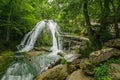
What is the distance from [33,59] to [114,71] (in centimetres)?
850

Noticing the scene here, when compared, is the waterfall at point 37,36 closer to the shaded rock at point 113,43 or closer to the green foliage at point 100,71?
the shaded rock at point 113,43

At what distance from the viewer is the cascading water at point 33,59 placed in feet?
40.0

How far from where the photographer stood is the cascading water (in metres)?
12.2

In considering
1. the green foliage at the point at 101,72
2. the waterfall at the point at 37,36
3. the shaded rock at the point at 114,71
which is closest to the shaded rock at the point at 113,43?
the shaded rock at the point at 114,71

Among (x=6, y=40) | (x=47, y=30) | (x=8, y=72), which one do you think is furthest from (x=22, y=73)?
(x=47, y=30)

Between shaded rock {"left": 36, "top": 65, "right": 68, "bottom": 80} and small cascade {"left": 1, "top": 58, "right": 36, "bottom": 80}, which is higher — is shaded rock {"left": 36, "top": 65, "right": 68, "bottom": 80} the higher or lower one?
the higher one

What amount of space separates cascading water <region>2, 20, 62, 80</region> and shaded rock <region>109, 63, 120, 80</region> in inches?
208

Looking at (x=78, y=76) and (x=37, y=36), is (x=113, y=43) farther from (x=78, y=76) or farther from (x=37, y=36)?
(x=37, y=36)

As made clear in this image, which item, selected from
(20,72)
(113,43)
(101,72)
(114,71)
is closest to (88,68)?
(101,72)

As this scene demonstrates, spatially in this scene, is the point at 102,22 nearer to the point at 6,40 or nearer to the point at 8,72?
the point at 8,72

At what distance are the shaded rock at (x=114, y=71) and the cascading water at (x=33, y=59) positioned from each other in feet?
17.4

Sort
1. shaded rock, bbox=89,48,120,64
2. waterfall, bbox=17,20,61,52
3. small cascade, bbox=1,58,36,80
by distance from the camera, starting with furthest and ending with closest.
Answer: waterfall, bbox=17,20,61,52 < small cascade, bbox=1,58,36,80 < shaded rock, bbox=89,48,120,64

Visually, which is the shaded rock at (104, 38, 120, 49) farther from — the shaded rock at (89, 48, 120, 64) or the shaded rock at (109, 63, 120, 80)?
the shaded rock at (109, 63, 120, 80)

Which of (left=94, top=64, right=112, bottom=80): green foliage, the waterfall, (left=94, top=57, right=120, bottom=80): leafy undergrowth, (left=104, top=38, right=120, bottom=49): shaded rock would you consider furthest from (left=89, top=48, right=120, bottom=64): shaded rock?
the waterfall
